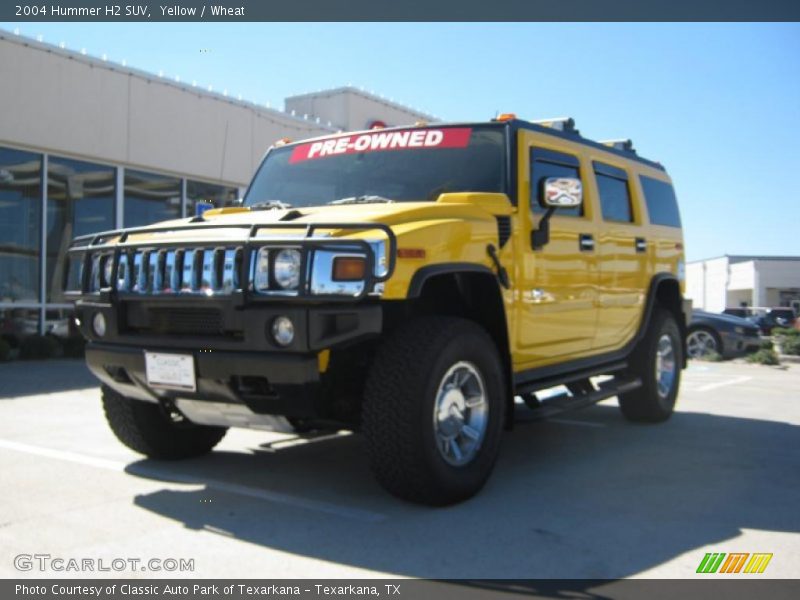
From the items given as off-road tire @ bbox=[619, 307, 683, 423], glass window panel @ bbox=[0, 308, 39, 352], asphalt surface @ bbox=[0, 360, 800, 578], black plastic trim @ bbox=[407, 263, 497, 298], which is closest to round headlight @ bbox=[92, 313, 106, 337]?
asphalt surface @ bbox=[0, 360, 800, 578]

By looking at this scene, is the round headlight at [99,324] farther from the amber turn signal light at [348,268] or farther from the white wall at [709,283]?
the white wall at [709,283]

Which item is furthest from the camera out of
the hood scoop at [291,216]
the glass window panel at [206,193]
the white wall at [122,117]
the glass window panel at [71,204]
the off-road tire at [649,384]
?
the glass window panel at [206,193]

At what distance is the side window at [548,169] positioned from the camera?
4926mm

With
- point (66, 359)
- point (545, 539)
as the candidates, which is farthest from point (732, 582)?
point (66, 359)

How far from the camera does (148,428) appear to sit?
15.7 feet

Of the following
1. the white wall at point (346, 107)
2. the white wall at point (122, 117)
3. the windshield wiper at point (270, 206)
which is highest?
the white wall at point (346, 107)

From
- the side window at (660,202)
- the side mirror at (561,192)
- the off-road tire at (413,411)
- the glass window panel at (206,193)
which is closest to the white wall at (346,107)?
the glass window panel at (206,193)

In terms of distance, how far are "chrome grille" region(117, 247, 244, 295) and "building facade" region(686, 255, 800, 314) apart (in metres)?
38.7

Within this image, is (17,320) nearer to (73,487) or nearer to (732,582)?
(73,487)

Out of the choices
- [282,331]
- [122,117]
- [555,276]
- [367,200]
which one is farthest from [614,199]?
→ [122,117]

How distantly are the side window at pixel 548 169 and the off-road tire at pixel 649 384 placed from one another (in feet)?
5.43

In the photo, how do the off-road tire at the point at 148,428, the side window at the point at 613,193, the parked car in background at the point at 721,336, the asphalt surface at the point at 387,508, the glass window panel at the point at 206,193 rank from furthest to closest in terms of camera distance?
the glass window panel at the point at 206,193, the parked car in background at the point at 721,336, the side window at the point at 613,193, the off-road tire at the point at 148,428, the asphalt surface at the point at 387,508

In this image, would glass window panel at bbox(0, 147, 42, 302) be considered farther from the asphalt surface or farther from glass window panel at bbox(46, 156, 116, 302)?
the asphalt surface

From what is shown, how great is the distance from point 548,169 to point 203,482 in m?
2.85
